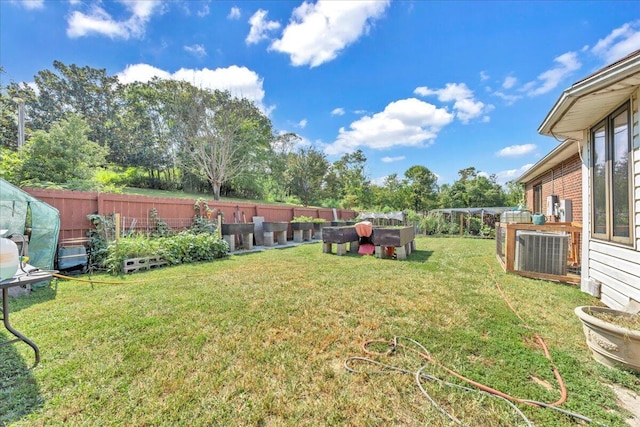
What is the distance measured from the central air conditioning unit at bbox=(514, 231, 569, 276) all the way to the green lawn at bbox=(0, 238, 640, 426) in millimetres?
655

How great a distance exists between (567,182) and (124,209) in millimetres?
11783

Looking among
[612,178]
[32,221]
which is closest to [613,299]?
[612,178]

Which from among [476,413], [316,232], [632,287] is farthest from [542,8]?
[316,232]

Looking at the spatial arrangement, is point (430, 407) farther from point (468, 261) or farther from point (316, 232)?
point (316, 232)

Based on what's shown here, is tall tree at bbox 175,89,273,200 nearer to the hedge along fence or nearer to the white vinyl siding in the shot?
the hedge along fence

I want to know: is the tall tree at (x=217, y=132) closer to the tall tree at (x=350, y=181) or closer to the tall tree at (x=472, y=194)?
the tall tree at (x=350, y=181)

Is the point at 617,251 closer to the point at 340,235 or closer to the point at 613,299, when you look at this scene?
the point at 613,299

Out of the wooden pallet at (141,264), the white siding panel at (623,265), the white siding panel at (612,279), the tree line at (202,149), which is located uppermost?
the tree line at (202,149)

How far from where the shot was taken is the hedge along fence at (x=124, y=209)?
212 inches

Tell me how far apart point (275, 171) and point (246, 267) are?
67.1ft

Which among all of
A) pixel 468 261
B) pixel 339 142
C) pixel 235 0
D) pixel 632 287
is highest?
pixel 339 142

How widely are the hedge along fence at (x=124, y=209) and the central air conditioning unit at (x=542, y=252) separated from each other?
849cm

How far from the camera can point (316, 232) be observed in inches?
496

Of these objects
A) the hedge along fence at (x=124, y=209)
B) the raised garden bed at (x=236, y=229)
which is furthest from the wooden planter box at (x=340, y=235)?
the hedge along fence at (x=124, y=209)
